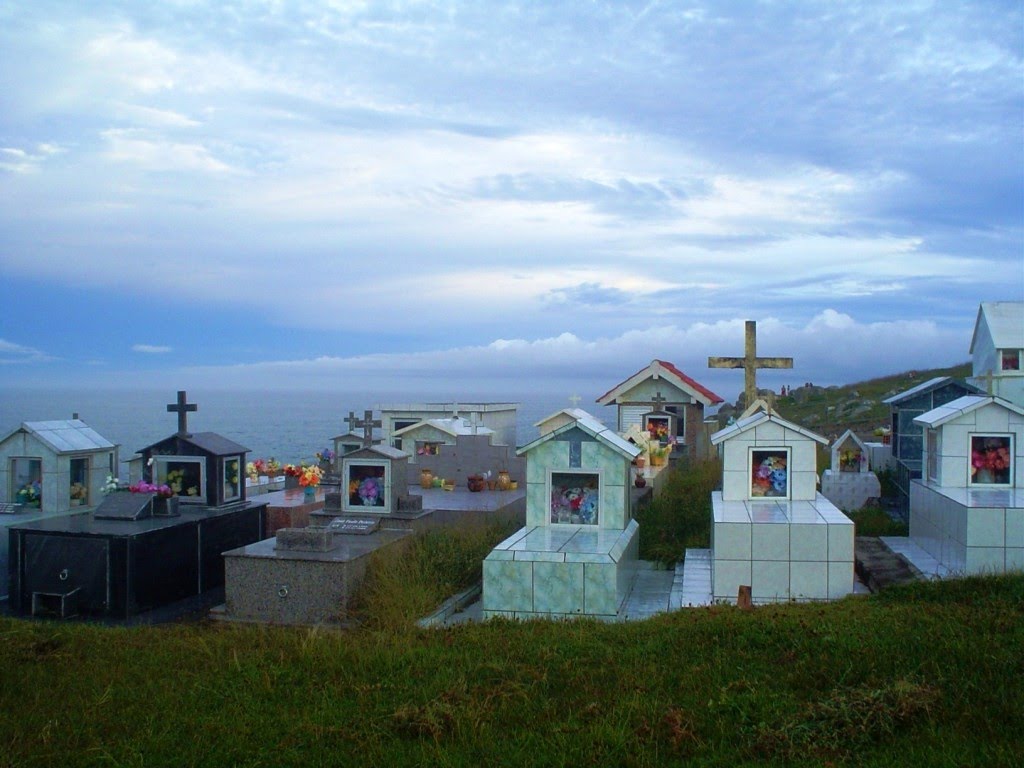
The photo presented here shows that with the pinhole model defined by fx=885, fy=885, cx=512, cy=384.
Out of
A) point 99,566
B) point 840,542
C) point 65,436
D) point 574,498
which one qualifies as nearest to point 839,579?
point 840,542

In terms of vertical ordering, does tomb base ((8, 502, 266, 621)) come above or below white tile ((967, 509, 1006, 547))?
below

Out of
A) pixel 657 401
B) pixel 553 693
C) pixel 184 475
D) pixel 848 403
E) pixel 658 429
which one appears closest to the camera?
pixel 553 693

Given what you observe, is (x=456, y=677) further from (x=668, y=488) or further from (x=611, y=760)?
(x=668, y=488)

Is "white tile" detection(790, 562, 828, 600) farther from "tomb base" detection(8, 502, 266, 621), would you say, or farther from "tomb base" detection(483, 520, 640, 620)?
"tomb base" detection(8, 502, 266, 621)

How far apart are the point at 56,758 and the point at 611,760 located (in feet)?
10.4

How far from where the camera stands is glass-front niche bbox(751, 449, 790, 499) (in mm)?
11844

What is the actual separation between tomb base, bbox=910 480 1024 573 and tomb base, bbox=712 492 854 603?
160 centimetres

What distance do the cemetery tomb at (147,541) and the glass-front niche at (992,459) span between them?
1065 centimetres

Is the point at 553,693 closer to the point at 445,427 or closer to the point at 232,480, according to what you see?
the point at 232,480

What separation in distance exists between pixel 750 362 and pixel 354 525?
22.9 ft

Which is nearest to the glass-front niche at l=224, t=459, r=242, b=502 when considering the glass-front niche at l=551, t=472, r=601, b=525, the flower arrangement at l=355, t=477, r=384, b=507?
the flower arrangement at l=355, t=477, r=384, b=507

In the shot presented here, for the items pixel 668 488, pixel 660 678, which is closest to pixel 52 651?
pixel 660 678

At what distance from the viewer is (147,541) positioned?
11.8 meters

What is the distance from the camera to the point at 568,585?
10.1 metres
